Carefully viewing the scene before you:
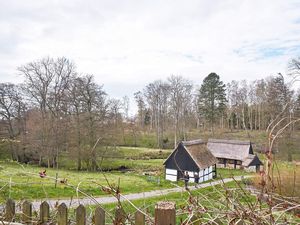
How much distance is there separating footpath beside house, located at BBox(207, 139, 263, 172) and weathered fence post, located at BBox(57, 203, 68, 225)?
3386 cm

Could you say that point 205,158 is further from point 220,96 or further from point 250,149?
point 220,96

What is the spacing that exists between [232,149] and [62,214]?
1438 inches

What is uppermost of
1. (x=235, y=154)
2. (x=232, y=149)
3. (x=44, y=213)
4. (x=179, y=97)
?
(x=179, y=97)

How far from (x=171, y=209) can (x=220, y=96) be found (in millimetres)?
52250

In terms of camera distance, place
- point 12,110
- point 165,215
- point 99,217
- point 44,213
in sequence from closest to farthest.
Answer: point 165,215 → point 99,217 → point 44,213 → point 12,110

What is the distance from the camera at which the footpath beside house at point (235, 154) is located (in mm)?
35147

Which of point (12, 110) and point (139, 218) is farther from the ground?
point (12, 110)

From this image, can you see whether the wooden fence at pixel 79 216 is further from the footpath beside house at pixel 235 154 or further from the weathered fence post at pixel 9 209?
the footpath beside house at pixel 235 154

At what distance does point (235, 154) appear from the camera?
1451 inches

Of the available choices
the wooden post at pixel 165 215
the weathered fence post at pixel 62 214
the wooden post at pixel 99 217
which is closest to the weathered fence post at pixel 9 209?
the weathered fence post at pixel 62 214

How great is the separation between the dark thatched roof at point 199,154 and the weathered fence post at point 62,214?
24811mm

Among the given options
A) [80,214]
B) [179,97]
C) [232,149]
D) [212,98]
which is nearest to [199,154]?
[232,149]

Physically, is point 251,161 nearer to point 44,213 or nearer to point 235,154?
point 235,154

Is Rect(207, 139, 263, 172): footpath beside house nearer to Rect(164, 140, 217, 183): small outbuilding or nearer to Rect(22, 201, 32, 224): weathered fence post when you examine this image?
Rect(164, 140, 217, 183): small outbuilding
